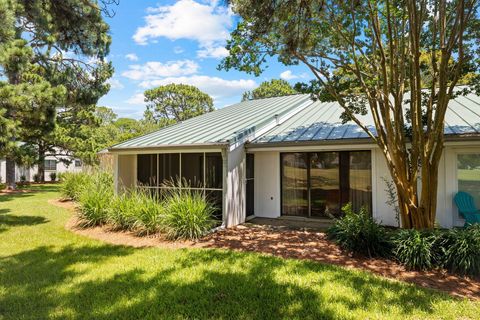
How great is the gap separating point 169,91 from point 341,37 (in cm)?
3426

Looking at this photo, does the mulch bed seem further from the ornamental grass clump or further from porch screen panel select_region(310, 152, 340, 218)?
porch screen panel select_region(310, 152, 340, 218)

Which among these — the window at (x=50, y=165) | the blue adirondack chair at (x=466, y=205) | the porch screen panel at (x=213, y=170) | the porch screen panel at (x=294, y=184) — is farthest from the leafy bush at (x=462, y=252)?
the window at (x=50, y=165)

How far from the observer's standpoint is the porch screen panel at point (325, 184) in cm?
997

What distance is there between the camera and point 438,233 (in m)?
5.93

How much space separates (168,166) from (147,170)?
1066mm

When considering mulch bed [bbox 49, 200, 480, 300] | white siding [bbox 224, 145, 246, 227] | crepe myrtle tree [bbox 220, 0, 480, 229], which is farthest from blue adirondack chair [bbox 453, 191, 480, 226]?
white siding [bbox 224, 145, 246, 227]

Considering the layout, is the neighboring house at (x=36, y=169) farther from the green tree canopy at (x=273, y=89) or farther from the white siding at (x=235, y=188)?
the green tree canopy at (x=273, y=89)

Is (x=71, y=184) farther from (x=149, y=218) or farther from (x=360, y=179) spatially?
(x=360, y=179)

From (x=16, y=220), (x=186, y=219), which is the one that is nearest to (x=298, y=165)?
(x=186, y=219)

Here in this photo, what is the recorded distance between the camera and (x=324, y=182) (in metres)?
10.1

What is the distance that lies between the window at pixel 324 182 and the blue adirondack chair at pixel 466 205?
223cm

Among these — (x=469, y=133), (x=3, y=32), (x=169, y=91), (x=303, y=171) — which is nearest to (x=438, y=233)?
(x=469, y=133)

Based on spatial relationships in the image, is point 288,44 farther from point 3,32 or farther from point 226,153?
point 3,32

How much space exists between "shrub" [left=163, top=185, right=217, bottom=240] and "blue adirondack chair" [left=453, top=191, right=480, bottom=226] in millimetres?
6633
